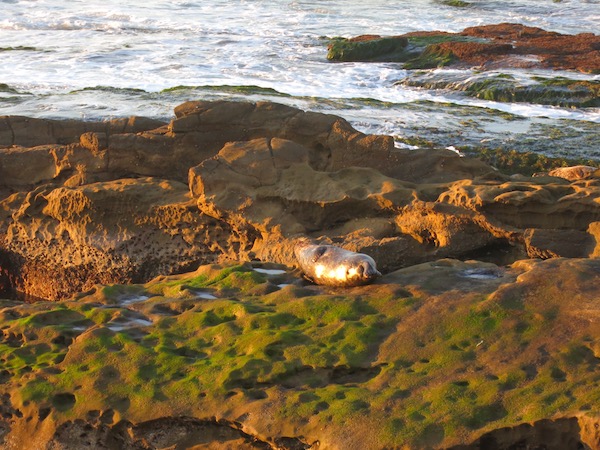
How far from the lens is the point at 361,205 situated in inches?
359

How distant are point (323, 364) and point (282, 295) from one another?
3.62ft

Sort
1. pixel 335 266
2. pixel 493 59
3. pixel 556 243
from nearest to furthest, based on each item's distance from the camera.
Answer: pixel 335 266, pixel 556 243, pixel 493 59

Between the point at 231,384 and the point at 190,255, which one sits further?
the point at 190,255

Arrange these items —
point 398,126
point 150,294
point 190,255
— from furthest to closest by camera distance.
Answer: point 398,126 < point 190,255 < point 150,294

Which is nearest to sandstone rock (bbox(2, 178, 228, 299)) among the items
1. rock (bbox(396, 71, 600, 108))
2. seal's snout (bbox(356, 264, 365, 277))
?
seal's snout (bbox(356, 264, 365, 277))

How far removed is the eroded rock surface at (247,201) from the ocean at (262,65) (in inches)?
153

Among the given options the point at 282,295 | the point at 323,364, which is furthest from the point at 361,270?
the point at 323,364

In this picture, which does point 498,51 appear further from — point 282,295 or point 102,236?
point 282,295

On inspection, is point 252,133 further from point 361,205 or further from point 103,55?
point 103,55

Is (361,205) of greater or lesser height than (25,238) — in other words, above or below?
above

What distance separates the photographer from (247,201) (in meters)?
9.16

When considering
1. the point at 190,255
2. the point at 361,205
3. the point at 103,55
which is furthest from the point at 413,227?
the point at 103,55

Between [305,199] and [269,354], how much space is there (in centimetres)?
296

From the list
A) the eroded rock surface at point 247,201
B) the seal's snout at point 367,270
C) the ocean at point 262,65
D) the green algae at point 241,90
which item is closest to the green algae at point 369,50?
the ocean at point 262,65
